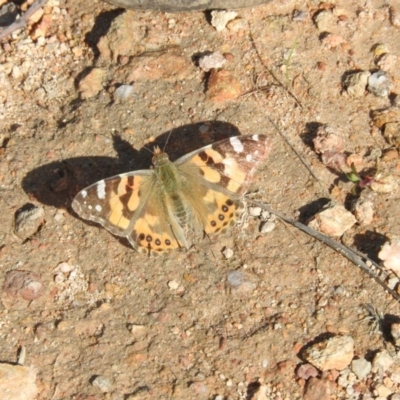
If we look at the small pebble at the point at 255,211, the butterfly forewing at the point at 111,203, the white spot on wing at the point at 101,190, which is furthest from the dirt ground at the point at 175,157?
the white spot on wing at the point at 101,190

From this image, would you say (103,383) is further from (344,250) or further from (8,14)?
(8,14)

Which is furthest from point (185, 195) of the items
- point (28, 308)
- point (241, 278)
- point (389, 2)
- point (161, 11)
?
point (389, 2)

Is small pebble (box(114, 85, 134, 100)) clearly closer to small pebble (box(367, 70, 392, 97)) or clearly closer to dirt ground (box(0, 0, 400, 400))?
dirt ground (box(0, 0, 400, 400))

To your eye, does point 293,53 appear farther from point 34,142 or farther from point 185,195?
point 34,142

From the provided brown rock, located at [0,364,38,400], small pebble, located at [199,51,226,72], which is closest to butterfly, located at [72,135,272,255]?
small pebble, located at [199,51,226,72]

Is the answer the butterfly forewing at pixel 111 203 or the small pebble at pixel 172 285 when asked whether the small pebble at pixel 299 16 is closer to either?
the butterfly forewing at pixel 111 203
